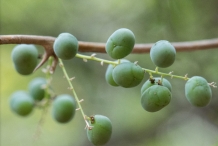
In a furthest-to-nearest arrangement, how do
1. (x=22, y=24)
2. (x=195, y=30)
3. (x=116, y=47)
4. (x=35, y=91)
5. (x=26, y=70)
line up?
1. (x=22, y=24)
2. (x=195, y=30)
3. (x=35, y=91)
4. (x=26, y=70)
5. (x=116, y=47)

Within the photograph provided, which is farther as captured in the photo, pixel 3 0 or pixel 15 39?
pixel 3 0

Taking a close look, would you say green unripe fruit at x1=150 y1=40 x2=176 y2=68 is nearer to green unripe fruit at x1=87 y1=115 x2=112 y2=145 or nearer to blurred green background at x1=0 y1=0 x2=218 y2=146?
green unripe fruit at x1=87 y1=115 x2=112 y2=145

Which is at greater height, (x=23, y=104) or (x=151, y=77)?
(x=151, y=77)

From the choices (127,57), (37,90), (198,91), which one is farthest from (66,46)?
(127,57)

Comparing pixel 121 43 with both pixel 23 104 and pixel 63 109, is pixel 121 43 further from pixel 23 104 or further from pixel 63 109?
pixel 23 104

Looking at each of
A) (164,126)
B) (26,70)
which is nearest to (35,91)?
(26,70)

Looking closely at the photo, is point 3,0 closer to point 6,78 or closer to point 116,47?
point 6,78
